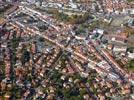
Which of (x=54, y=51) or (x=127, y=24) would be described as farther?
(x=127, y=24)

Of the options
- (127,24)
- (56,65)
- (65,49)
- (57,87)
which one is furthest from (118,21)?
(57,87)

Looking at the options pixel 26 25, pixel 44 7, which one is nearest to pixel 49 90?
pixel 26 25

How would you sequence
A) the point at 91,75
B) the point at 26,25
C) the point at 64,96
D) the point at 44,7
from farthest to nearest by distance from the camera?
the point at 44,7 → the point at 26,25 → the point at 91,75 → the point at 64,96

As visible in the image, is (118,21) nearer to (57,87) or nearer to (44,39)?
(44,39)

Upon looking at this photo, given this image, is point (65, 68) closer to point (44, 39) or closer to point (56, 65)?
point (56, 65)

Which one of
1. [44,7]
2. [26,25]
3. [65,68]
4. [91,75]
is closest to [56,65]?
[65,68]

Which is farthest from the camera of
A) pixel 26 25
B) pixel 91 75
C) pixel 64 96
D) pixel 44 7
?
pixel 44 7

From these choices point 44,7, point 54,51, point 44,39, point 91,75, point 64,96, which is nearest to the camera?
point 64,96

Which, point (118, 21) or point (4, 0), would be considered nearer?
point (118, 21)

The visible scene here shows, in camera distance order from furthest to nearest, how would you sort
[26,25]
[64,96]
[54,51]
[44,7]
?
[44,7]
[26,25]
[54,51]
[64,96]
